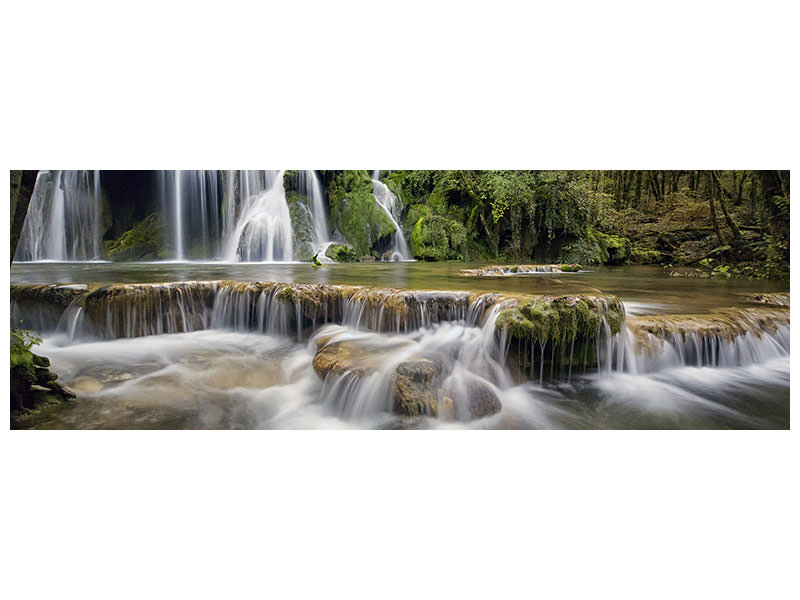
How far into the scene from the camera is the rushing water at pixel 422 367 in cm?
265

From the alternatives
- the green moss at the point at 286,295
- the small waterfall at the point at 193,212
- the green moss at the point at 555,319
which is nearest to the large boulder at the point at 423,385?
the green moss at the point at 555,319

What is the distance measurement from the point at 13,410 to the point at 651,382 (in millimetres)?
4557

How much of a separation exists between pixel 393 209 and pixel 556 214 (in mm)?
1519

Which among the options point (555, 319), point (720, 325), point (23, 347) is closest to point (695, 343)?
point (720, 325)

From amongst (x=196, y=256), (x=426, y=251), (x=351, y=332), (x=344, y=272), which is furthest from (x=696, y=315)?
(x=196, y=256)

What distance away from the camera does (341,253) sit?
4.30 metres

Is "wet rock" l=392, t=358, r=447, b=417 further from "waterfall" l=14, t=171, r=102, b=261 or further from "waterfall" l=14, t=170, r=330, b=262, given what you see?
"waterfall" l=14, t=171, r=102, b=261

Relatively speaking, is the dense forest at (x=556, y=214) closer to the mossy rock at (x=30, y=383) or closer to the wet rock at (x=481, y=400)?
the mossy rock at (x=30, y=383)

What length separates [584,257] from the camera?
12.0 ft

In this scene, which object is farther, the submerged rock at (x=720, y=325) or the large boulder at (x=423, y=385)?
the submerged rock at (x=720, y=325)

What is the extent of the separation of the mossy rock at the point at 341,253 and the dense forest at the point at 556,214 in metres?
0.04

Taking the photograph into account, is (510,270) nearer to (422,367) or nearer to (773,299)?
(422,367)

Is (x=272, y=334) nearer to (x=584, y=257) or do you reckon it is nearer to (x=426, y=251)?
(x=426, y=251)

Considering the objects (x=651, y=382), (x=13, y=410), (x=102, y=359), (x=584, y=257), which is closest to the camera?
(x=13, y=410)
